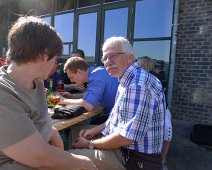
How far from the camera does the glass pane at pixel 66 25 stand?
8.54 meters

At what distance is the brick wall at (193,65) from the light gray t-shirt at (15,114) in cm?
416

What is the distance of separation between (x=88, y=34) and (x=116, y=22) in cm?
117

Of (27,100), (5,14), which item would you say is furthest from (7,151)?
(5,14)

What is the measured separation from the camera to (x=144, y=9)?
20.9ft

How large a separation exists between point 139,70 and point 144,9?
14.1 ft

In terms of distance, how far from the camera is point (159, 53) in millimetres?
6000

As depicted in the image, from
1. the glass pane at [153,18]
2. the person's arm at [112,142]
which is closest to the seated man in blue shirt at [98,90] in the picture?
the person's arm at [112,142]

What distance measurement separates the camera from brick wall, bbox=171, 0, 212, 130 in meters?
5.05

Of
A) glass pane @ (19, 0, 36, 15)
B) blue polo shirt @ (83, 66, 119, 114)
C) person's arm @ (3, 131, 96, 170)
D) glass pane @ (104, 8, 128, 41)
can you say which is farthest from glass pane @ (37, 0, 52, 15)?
Answer: person's arm @ (3, 131, 96, 170)

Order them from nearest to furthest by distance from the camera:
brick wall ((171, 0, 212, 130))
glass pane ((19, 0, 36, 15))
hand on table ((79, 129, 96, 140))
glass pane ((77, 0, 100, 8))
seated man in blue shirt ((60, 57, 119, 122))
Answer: hand on table ((79, 129, 96, 140)), seated man in blue shirt ((60, 57, 119, 122)), brick wall ((171, 0, 212, 130)), glass pane ((77, 0, 100, 8)), glass pane ((19, 0, 36, 15))

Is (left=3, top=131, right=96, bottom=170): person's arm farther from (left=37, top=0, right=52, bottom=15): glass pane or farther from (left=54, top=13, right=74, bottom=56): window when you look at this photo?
(left=37, top=0, right=52, bottom=15): glass pane

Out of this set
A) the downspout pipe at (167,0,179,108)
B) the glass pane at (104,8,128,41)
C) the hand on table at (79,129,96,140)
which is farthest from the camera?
the glass pane at (104,8,128,41)

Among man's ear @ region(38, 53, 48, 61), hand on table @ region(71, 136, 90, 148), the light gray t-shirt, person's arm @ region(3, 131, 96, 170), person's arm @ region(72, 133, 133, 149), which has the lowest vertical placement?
hand on table @ region(71, 136, 90, 148)

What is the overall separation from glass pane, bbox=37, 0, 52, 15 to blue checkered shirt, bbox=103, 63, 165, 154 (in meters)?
7.55
